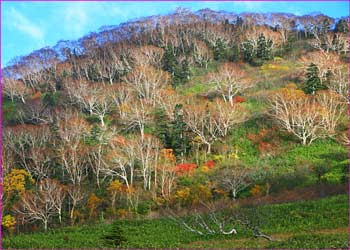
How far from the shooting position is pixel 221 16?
86938 mm

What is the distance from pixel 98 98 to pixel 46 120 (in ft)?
22.6

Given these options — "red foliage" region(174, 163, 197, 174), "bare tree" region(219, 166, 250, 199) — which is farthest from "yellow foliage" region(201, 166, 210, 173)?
"bare tree" region(219, 166, 250, 199)

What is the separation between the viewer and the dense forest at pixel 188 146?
24.7 metres

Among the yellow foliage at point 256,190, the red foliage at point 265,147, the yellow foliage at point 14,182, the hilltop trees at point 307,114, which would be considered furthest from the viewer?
the red foliage at point 265,147

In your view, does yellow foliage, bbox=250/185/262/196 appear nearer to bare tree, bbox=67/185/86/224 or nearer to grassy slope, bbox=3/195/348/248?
grassy slope, bbox=3/195/348/248

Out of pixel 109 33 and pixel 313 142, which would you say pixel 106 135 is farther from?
pixel 109 33

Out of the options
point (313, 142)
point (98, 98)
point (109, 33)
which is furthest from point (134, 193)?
point (109, 33)

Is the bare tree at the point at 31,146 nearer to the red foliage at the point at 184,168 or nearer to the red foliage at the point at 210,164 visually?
the red foliage at the point at 184,168

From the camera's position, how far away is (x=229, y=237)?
18516mm

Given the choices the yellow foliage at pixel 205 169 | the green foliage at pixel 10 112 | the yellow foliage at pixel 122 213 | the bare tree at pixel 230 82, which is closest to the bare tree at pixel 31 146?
the green foliage at pixel 10 112

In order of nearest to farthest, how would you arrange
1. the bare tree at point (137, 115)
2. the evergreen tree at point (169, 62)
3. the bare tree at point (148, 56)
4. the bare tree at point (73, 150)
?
the bare tree at point (73, 150) → the bare tree at point (137, 115) → the evergreen tree at point (169, 62) → the bare tree at point (148, 56)

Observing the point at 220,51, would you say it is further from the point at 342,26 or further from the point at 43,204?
the point at 43,204

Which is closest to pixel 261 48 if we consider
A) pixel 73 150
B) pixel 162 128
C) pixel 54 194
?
pixel 162 128

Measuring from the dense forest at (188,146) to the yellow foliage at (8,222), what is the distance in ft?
0.36
